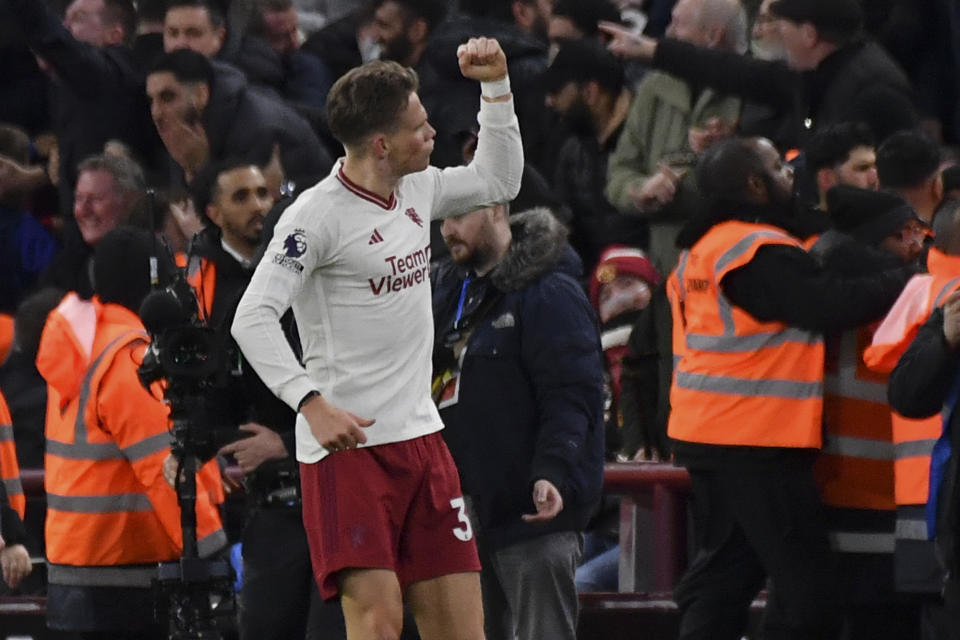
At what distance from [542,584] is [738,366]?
39.1 inches

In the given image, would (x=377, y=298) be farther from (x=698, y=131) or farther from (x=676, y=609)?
(x=698, y=131)

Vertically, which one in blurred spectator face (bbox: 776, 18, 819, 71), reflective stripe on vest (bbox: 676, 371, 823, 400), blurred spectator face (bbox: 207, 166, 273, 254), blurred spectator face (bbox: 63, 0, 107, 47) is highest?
blurred spectator face (bbox: 63, 0, 107, 47)

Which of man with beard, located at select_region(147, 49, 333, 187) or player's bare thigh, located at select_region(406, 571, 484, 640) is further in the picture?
man with beard, located at select_region(147, 49, 333, 187)

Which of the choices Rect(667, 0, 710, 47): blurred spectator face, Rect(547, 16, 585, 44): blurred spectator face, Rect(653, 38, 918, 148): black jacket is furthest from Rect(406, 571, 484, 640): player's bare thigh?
Rect(547, 16, 585, 44): blurred spectator face

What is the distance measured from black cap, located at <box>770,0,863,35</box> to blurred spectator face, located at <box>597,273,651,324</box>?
4.19 ft

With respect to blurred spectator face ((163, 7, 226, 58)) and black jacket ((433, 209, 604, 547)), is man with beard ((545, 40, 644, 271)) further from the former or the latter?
black jacket ((433, 209, 604, 547))

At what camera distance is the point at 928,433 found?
6.83 meters

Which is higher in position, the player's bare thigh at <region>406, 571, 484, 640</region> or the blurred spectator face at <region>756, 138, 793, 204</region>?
the blurred spectator face at <region>756, 138, 793, 204</region>

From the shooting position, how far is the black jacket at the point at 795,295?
22.9 feet

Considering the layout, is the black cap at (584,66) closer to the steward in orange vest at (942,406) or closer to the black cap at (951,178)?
the black cap at (951,178)

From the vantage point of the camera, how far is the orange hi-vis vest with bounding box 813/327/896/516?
283 inches

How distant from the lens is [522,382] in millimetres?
7133

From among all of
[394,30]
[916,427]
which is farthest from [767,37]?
[916,427]

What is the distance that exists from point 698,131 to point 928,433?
2.81 meters
